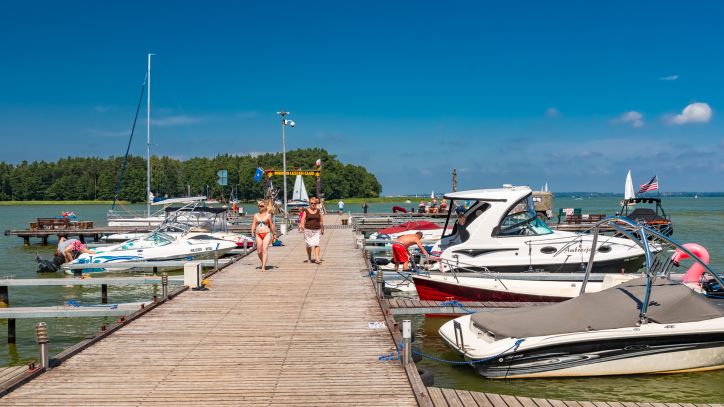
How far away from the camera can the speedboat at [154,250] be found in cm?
2309

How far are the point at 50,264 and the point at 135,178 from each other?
150 meters

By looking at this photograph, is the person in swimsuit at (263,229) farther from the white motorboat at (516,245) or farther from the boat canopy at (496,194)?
the boat canopy at (496,194)

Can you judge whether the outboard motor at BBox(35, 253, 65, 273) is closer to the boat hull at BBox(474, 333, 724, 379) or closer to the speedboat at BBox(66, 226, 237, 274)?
the speedboat at BBox(66, 226, 237, 274)

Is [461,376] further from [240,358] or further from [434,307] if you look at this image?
[240,358]

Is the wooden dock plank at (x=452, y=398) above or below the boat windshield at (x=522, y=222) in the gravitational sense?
below

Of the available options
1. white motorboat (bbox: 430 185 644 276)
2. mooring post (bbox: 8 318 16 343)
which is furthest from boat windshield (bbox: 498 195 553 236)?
mooring post (bbox: 8 318 16 343)

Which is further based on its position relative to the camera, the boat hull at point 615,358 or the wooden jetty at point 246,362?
the boat hull at point 615,358

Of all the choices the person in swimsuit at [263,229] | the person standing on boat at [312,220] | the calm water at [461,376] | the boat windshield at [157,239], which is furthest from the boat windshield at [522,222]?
the boat windshield at [157,239]

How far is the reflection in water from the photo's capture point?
33.4 ft

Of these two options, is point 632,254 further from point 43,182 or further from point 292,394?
point 43,182

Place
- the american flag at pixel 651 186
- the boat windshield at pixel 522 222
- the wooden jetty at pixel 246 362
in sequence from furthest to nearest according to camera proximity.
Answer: the american flag at pixel 651 186 → the boat windshield at pixel 522 222 → the wooden jetty at pixel 246 362

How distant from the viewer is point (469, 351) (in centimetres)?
1029

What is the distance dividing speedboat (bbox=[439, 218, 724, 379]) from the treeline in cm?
15945

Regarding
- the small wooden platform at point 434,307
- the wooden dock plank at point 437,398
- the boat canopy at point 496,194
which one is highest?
the boat canopy at point 496,194
